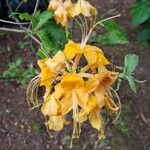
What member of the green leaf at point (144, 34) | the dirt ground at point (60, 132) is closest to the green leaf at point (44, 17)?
the dirt ground at point (60, 132)

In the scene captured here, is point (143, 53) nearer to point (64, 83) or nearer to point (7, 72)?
point (7, 72)

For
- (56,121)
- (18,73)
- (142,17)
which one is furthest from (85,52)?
(142,17)

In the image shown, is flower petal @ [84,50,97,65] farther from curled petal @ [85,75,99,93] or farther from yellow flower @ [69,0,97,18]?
yellow flower @ [69,0,97,18]

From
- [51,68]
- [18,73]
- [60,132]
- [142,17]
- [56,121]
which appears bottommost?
[60,132]

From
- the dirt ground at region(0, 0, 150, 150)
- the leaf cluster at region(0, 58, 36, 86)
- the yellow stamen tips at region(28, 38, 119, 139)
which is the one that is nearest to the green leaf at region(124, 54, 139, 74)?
the yellow stamen tips at region(28, 38, 119, 139)

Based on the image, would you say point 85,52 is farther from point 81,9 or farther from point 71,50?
point 81,9

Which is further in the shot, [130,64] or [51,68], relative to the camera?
[130,64]

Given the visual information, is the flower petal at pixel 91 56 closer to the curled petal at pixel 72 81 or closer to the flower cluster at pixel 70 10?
the curled petal at pixel 72 81

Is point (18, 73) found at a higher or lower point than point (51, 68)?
lower
